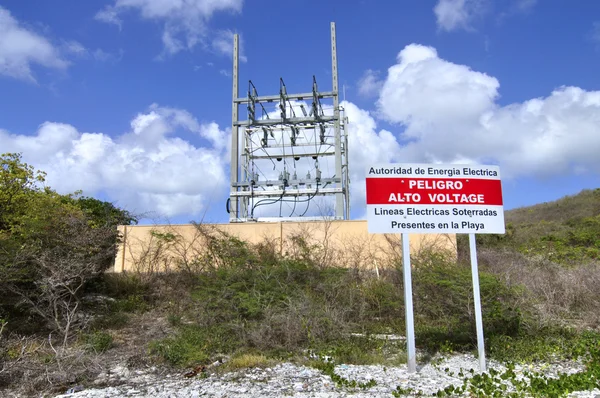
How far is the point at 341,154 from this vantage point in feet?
66.2

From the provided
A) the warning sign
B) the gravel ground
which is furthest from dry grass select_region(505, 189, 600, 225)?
the gravel ground

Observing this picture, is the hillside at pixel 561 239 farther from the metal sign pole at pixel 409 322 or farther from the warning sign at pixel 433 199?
the metal sign pole at pixel 409 322

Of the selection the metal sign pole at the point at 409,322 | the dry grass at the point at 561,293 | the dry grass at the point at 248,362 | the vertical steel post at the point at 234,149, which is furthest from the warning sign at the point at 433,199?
the vertical steel post at the point at 234,149

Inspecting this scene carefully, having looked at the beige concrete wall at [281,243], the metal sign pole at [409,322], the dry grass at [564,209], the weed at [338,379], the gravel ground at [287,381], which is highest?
the dry grass at [564,209]

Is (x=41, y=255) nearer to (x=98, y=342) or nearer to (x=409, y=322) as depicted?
(x=98, y=342)

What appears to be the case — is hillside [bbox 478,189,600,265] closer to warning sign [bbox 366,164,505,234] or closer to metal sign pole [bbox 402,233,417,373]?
warning sign [bbox 366,164,505,234]

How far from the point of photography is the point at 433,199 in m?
7.21

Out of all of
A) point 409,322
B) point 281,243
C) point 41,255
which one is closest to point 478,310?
point 409,322

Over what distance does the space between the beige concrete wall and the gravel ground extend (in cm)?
582

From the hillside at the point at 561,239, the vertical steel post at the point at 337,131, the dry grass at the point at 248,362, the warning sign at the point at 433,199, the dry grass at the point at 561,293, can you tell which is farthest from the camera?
the vertical steel post at the point at 337,131

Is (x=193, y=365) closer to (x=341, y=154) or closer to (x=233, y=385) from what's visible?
(x=233, y=385)

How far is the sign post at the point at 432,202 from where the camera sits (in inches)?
278

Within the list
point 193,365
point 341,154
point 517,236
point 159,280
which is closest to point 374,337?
point 193,365

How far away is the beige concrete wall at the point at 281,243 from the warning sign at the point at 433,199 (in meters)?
5.37
